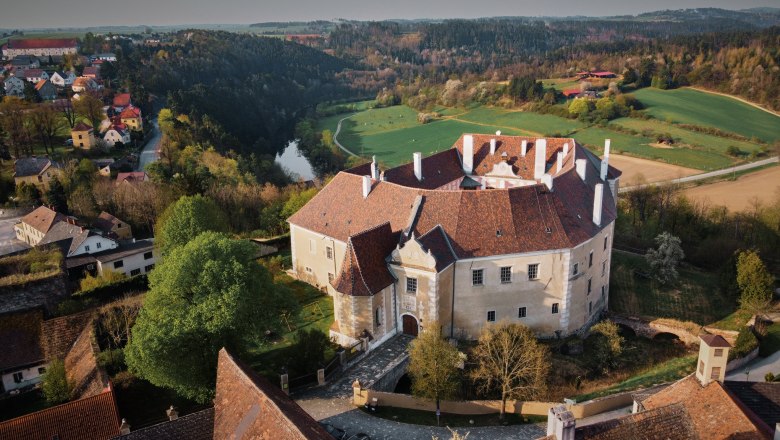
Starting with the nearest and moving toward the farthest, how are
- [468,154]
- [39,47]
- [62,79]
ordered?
[468,154] < [62,79] < [39,47]

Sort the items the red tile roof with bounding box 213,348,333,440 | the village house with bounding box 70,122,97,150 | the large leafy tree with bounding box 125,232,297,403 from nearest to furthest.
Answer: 1. the red tile roof with bounding box 213,348,333,440
2. the large leafy tree with bounding box 125,232,297,403
3. the village house with bounding box 70,122,97,150

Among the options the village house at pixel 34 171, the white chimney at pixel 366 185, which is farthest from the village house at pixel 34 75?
the white chimney at pixel 366 185

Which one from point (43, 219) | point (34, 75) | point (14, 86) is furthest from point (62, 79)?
point (43, 219)

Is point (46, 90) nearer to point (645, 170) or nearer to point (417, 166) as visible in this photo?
point (417, 166)

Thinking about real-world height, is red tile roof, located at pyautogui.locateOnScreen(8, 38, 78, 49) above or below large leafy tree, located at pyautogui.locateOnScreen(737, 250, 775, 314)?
above

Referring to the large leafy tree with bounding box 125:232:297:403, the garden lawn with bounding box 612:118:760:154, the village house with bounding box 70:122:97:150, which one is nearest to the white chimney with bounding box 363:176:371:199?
the large leafy tree with bounding box 125:232:297:403

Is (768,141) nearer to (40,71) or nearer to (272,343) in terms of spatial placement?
(272,343)

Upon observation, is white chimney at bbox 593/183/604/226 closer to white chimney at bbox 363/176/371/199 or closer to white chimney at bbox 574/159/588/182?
white chimney at bbox 574/159/588/182

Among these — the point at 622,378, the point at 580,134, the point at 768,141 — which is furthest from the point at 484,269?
the point at 768,141
